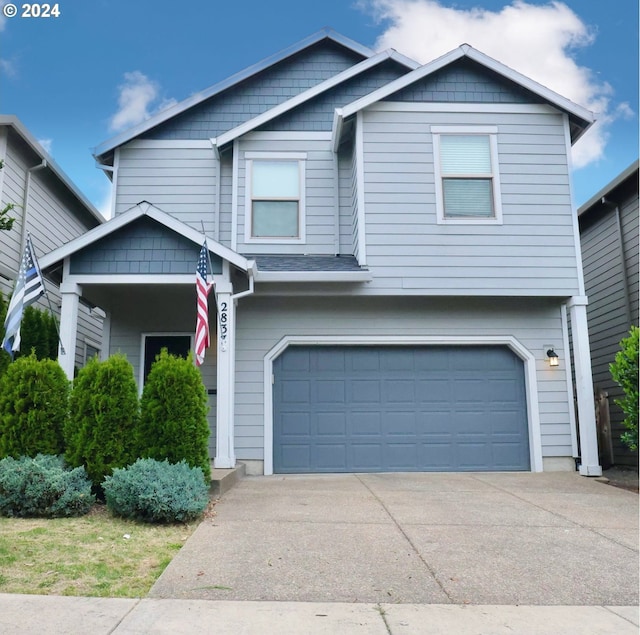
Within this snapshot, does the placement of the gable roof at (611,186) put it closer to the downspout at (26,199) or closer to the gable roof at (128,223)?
the gable roof at (128,223)

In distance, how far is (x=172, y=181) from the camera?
10367mm

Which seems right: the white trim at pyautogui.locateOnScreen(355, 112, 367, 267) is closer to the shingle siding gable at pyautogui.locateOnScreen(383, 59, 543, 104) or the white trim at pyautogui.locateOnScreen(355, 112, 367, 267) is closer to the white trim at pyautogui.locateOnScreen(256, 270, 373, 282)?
the white trim at pyautogui.locateOnScreen(256, 270, 373, 282)

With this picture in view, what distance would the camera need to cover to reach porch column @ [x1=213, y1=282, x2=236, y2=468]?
7770 mm

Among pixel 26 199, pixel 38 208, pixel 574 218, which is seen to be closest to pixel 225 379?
pixel 26 199

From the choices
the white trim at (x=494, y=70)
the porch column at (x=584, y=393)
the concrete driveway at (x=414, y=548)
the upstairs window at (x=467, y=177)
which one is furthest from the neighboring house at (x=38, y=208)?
the porch column at (x=584, y=393)

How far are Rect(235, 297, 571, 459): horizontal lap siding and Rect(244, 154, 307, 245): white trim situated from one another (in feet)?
3.43

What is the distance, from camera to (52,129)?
11.9 m

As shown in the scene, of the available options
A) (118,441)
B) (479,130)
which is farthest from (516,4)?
(118,441)

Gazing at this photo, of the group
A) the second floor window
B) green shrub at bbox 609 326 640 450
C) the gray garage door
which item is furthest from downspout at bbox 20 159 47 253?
green shrub at bbox 609 326 640 450

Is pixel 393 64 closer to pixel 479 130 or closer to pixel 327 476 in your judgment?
pixel 479 130

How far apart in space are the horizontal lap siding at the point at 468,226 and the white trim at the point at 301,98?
137 centimetres

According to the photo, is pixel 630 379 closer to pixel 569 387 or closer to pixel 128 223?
pixel 569 387

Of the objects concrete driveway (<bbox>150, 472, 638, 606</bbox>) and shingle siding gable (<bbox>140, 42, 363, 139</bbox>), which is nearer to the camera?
concrete driveway (<bbox>150, 472, 638, 606</bbox>)

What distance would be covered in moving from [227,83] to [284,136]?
177 centimetres
